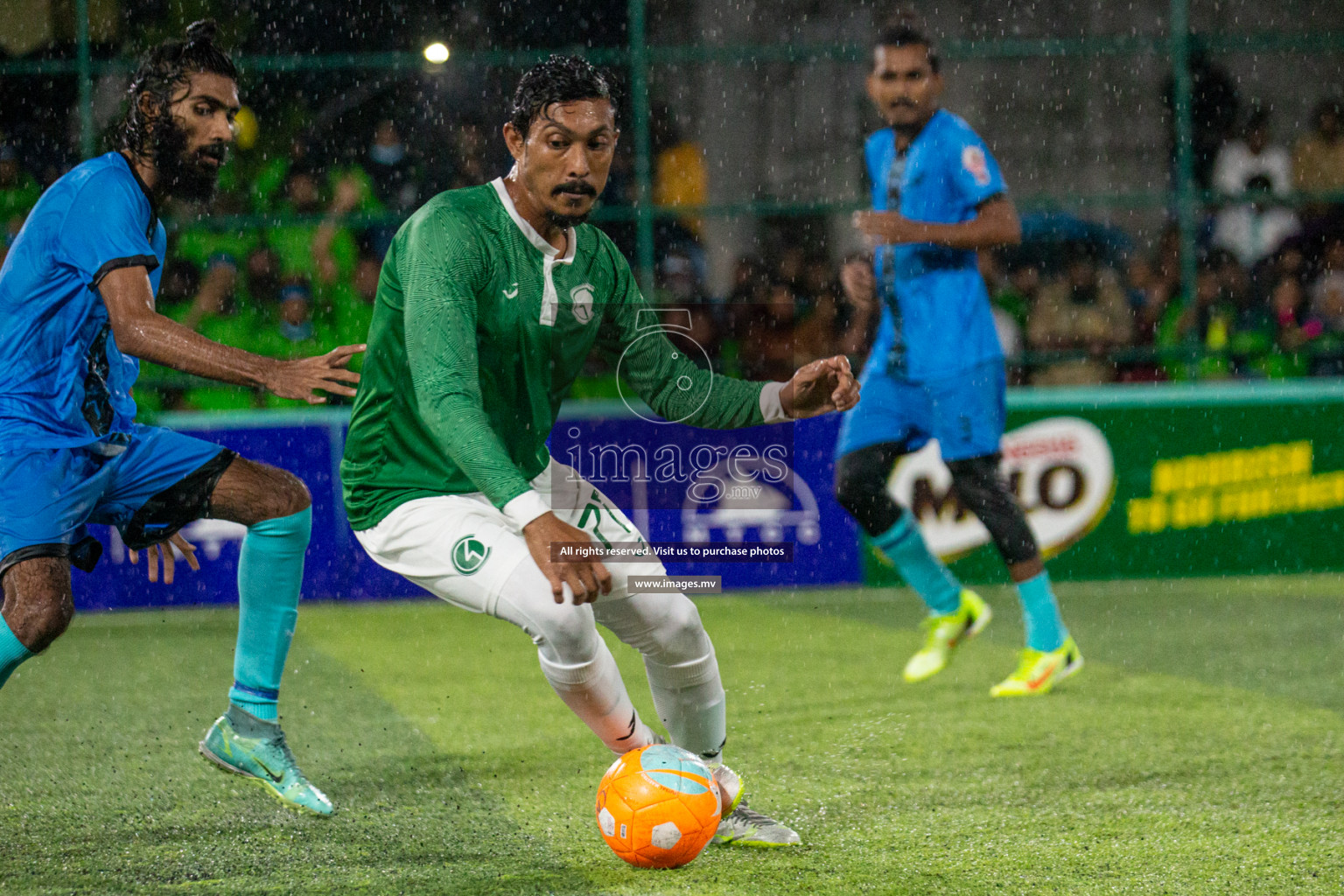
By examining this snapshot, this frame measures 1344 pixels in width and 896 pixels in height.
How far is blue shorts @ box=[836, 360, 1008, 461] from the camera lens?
6184 millimetres

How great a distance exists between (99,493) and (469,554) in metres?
1.13

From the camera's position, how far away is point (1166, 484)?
885 centimetres

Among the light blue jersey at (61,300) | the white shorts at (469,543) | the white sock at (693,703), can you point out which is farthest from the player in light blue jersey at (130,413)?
the white sock at (693,703)

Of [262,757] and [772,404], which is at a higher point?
[772,404]

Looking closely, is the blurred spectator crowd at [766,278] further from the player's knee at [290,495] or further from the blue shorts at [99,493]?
the blue shorts at [99,493]

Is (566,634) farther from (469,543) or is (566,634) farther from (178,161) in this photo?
(178,161)

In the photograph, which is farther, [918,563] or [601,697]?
[918,563]

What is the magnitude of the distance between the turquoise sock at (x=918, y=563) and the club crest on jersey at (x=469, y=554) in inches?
116

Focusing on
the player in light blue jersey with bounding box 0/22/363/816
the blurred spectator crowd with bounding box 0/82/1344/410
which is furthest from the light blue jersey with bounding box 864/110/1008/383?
the player in light blue jersey with bounding box 0/22/363/816

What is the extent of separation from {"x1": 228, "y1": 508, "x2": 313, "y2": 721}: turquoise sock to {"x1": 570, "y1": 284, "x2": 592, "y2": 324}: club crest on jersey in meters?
1.04

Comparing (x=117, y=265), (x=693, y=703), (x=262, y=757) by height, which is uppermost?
(x=117, y=265)

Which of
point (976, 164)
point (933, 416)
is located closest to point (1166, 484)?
point (933, 416)

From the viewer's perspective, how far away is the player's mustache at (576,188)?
3.53 metres

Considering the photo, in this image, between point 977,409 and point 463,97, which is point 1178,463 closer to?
point 977,409
